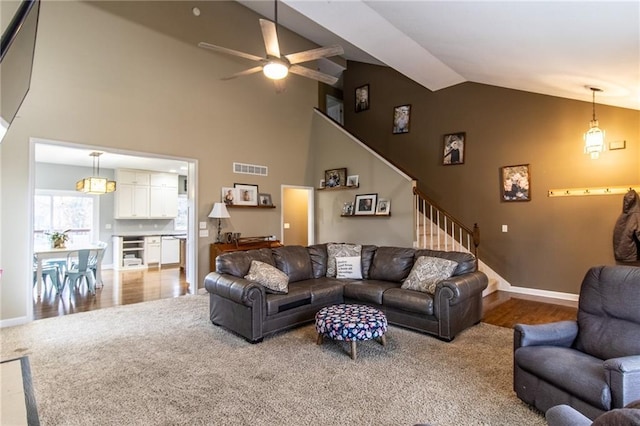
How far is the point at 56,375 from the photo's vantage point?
110 inches

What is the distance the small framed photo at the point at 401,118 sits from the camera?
7299mm

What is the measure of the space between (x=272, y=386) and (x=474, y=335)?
2.34 metres

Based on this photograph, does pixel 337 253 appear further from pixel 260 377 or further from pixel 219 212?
pixel 219 212

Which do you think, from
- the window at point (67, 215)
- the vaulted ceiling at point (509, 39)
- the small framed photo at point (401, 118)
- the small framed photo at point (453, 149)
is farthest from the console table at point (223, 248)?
the window at point (67, 215)

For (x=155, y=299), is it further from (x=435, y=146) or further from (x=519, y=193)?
(x=519, y=193)

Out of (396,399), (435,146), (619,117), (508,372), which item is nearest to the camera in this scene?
(396,399)

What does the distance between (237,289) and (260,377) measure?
1.02 m

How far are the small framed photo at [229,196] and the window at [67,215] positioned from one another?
501 cm

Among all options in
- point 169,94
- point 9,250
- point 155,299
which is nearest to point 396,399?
point 155,299

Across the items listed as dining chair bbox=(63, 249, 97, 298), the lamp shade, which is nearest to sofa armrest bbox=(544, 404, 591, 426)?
the lamp shade

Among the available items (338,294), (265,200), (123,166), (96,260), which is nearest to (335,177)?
(265,200)

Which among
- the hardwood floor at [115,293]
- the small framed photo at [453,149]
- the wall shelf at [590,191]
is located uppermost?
the small framed photo at [453,149]

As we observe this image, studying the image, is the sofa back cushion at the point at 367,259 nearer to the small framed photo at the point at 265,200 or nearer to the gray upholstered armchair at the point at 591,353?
the gray upholstered armchair at the point at 591,353

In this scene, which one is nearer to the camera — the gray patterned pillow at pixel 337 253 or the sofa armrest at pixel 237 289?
the sofa armrest at pixel 237 289
